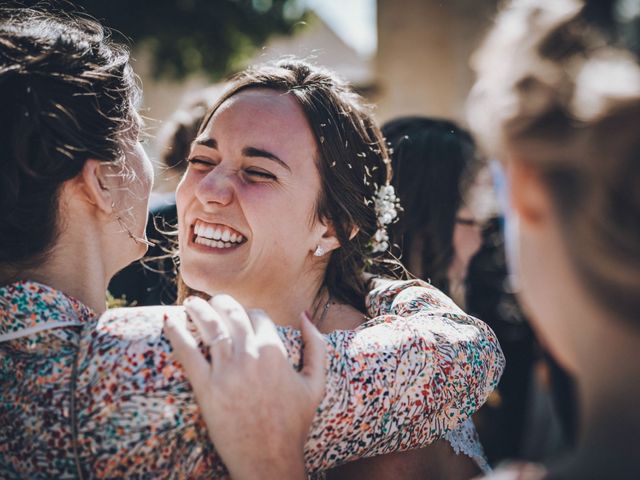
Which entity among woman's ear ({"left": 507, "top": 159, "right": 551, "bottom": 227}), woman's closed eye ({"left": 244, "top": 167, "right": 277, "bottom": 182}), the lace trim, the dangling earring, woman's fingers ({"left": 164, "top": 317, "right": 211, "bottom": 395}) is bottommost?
the lace trim

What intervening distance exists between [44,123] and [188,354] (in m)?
0.71

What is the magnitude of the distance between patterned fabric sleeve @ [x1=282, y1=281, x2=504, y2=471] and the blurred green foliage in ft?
36.0

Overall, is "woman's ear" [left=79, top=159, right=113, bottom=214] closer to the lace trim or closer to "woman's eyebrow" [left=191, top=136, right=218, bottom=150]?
"woman's eyebrow" [left=191, top=136, right=218, bottom=150]

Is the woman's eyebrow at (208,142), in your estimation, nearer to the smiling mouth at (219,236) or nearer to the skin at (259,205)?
the skin at (259,205)

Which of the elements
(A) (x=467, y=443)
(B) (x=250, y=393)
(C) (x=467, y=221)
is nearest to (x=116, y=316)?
(B) (x=250, y=393)

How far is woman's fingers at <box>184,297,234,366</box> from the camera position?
A: 148 cm

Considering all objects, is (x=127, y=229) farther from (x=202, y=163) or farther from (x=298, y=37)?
(x=298, y=37)

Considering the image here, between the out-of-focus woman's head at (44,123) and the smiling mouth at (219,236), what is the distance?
1.99ft

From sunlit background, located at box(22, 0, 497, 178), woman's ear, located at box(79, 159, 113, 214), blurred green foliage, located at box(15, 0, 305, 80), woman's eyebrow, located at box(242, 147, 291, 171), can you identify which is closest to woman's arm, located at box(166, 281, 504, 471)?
woman's ear, located at box(79, 159, 113, 214)

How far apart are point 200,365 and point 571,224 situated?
0.85 meters

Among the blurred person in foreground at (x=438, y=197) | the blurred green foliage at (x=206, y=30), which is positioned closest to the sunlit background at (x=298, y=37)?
the blurred green foliage at (x=206, y=30)

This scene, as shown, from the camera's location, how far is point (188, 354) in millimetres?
1460

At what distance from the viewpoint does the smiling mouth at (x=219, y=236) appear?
7.95 ft

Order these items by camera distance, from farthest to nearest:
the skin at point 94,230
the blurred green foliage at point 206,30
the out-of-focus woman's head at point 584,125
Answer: the blurred green foliage at point 206,30, the skin at point 94,230, the out-of-focus woman's head at point 584,125
